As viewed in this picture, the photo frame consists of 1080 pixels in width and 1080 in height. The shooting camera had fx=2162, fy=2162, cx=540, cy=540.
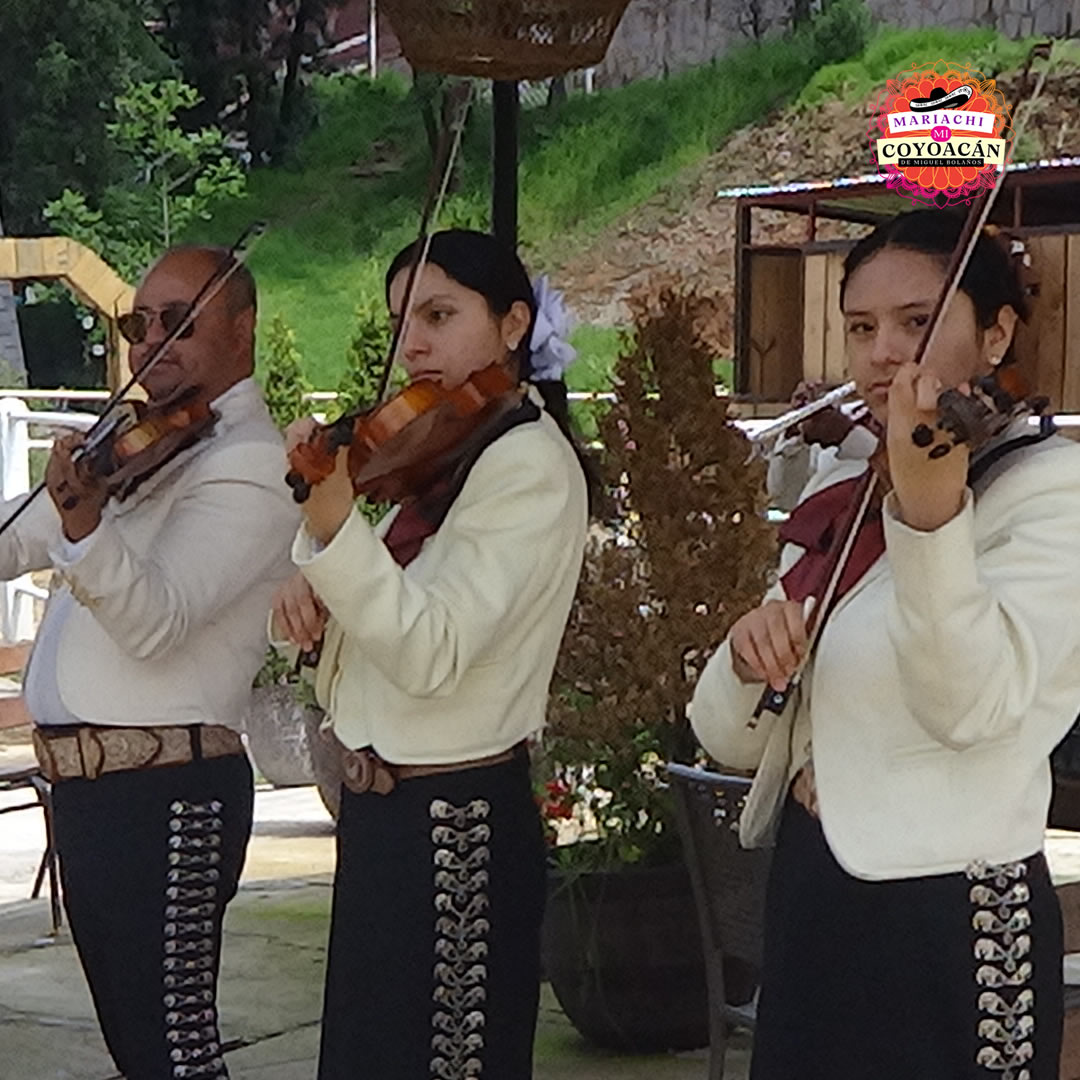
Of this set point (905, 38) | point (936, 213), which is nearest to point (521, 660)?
point (936, 213)

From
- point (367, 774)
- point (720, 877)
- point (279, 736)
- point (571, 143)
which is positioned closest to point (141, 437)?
point (367, 774)

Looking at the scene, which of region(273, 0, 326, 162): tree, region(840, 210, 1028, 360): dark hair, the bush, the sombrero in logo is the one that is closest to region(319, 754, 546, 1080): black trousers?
region(840, 210, 1028, 360): dark hair

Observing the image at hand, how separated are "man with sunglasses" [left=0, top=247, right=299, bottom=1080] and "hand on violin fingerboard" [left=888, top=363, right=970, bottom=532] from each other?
120 centimetres

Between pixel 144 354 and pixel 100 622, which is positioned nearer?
pixel 100 622

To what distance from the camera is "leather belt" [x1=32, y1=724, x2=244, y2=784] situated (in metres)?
2.70

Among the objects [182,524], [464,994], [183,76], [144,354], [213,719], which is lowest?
[464,994]

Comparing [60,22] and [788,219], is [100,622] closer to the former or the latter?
[60,22]

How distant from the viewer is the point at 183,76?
2500 cm

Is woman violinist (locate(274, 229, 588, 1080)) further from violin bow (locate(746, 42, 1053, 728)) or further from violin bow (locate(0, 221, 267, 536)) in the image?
violin bow (locate(746, 42, 1053, 728))

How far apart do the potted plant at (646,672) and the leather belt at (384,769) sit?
130 centimetres

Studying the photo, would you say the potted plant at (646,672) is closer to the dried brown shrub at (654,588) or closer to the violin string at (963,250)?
the dried brown shrub at (654,588)

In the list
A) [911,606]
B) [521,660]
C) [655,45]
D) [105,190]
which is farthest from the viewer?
[655,45]

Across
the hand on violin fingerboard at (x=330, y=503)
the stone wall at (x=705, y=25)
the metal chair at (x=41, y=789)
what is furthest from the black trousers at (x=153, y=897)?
the stone wall at (x=705, y=25)

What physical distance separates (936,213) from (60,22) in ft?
62.0
